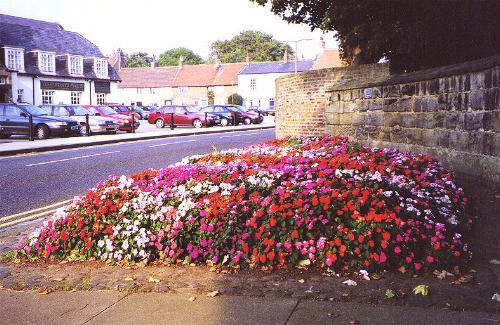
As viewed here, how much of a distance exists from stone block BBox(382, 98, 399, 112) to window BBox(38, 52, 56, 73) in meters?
45.3

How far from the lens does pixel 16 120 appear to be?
2153 cm

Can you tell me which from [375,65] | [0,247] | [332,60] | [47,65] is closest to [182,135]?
[375,65]

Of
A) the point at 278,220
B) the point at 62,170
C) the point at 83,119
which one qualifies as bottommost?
the point at 62,170

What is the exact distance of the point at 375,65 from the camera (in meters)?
12.4

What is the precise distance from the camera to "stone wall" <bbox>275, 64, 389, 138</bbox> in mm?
13164

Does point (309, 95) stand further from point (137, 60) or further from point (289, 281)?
point (137, 60)

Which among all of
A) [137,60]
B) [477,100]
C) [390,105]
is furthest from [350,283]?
[137,60]

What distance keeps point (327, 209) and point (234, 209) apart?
85 cm

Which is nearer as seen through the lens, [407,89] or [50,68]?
[407,89]

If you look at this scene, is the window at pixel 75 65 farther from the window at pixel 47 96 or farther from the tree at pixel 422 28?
the tree at pixel 422 28

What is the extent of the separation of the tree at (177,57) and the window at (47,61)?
2403 inches

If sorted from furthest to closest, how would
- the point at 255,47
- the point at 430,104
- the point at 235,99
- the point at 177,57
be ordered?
the point at 177,57, the point at 255,47, the point at 235,99, the point at 430,104

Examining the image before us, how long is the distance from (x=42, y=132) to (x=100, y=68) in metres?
33.6

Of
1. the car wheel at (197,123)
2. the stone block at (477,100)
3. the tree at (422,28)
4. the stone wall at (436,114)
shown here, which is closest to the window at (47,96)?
the car wheel at (197,123)
